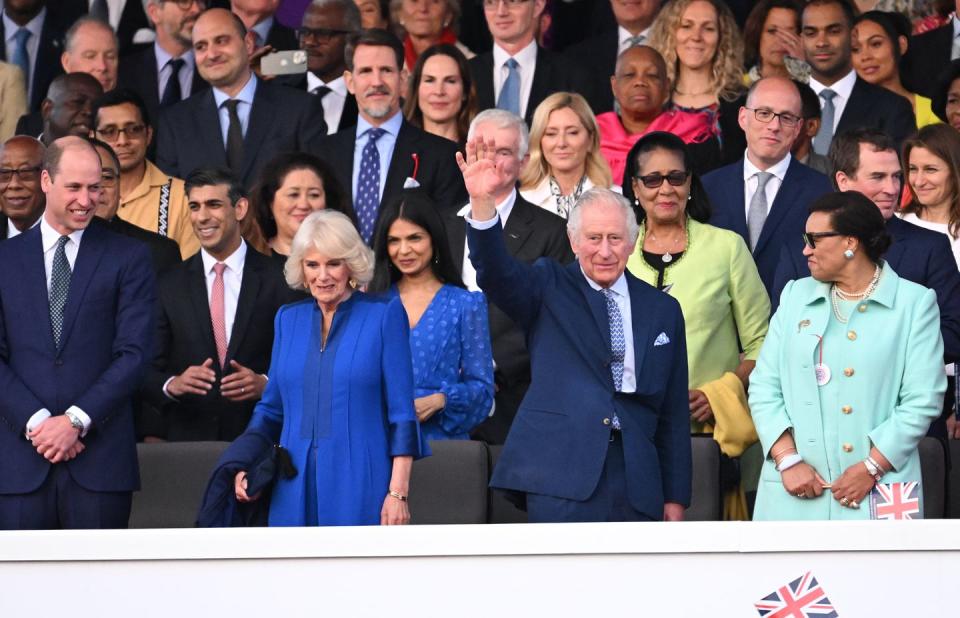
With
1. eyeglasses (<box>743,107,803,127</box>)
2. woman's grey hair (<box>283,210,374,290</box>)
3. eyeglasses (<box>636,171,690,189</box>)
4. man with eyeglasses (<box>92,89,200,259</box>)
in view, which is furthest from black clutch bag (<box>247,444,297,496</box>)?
eyeglasses (<box>743,107,803,127</box>)

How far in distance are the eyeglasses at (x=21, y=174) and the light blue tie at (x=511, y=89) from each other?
2336 mm

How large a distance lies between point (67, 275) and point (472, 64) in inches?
139

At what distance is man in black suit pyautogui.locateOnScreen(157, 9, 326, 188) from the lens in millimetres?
8586

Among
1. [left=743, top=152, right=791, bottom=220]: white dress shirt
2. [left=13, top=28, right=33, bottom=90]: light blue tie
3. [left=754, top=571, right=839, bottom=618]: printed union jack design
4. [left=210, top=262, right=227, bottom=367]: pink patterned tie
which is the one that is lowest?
[left=754, top=571, right=839, bottom=618]: printed union jack design

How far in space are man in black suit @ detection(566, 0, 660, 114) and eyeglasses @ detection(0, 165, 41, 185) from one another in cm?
285

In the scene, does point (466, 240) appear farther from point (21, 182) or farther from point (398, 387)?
point (21, 182)

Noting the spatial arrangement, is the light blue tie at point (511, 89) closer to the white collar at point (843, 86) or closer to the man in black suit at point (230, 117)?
the man in black suit at point (230, 117)

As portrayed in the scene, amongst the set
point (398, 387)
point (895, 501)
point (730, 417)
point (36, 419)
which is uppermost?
point (398, 387)

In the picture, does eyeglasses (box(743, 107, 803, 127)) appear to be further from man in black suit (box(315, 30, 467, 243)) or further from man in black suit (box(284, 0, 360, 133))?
man in black suit (box(284, 0, 360, 133))

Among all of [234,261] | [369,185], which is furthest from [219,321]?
[369,185]

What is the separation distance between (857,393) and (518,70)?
381cm

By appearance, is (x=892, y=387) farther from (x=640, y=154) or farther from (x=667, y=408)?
(x=640, y=154)

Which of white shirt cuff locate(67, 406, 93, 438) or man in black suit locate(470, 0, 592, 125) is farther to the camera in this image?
man in black suit locate(470, 0, 592, 125)

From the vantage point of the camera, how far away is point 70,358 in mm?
5914
